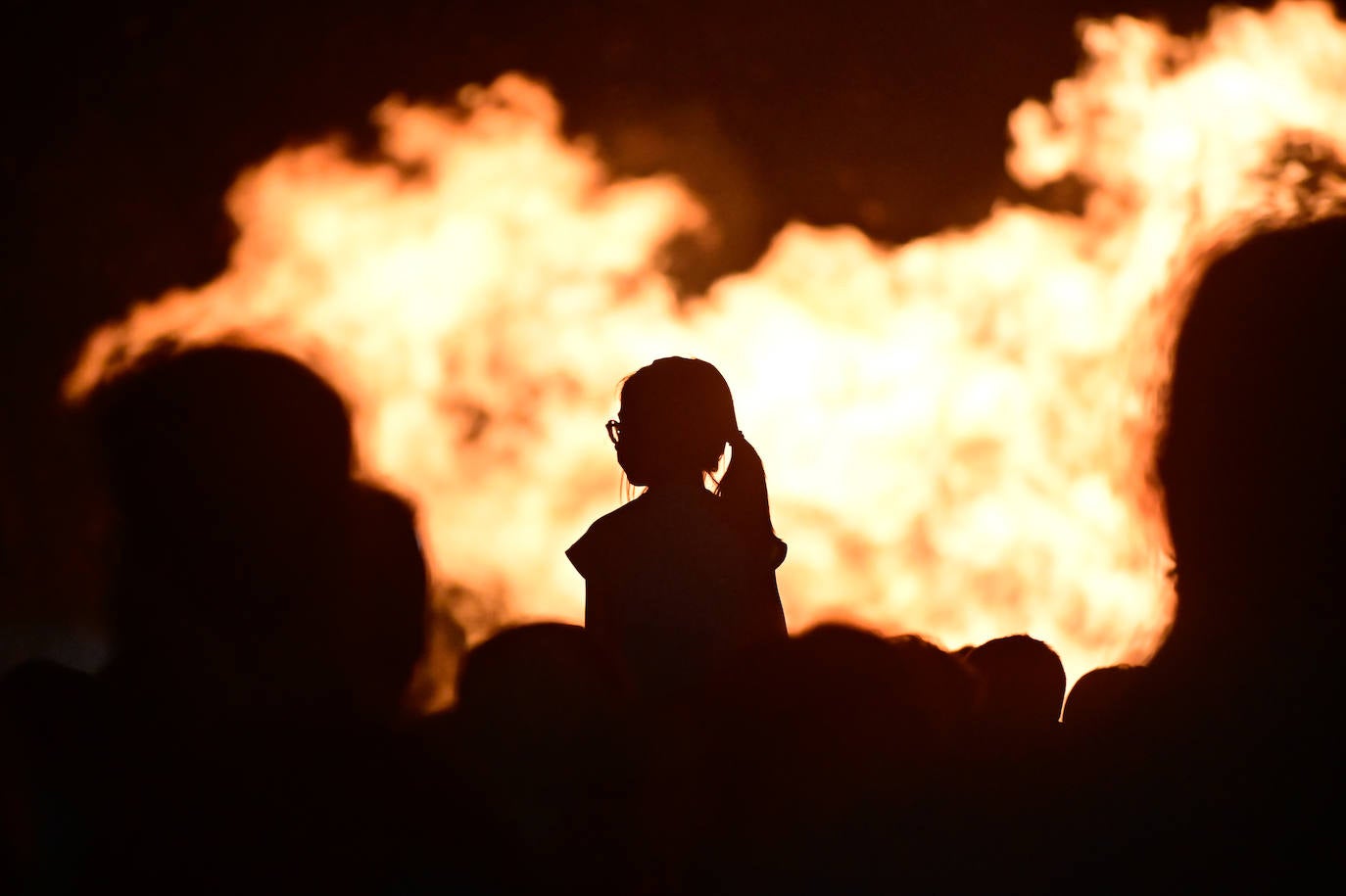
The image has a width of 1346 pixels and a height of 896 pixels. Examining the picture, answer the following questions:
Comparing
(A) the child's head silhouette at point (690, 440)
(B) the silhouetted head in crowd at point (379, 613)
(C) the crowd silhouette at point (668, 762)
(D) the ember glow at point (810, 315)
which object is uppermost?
(D) the ember glow at point (810, 315)

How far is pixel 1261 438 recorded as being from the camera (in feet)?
3.73

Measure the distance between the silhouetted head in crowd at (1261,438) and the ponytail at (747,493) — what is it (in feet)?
1.17

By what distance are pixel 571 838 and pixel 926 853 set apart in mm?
207

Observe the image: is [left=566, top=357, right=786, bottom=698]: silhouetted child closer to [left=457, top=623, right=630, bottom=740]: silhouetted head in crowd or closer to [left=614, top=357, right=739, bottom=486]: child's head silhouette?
[left=614, top=357, right=739, bottom=486]: child's head silhouette

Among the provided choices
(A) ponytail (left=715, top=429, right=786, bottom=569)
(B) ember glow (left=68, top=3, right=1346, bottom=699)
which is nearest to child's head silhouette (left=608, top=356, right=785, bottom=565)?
(A) ponytail (left=715, top=429, right=786, bottom=569)

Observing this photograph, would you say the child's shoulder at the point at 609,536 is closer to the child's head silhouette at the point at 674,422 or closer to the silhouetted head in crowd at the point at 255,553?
the child's head silhouette at the point at 674,422

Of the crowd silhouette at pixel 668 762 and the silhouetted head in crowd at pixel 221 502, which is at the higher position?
the silhouetted head in crowd at pixel 221 502

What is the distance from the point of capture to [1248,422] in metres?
1.15

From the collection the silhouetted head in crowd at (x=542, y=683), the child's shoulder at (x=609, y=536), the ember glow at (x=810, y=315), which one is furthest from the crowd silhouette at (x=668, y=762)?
the ember glow at (x=810, y=315)

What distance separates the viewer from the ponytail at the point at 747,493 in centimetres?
110

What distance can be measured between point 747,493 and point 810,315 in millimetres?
457

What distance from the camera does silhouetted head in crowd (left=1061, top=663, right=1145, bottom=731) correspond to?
0.74m

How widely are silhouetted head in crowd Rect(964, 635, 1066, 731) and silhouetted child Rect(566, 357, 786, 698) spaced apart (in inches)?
6.4

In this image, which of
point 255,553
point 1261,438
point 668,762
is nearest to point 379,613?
point 255,553
